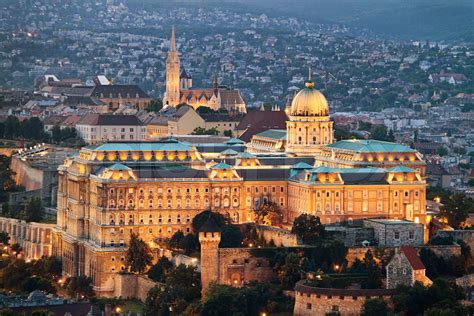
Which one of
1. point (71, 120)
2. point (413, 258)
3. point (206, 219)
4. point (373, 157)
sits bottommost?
point (413, 258)

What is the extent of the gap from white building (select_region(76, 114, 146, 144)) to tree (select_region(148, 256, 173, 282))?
4800 cm

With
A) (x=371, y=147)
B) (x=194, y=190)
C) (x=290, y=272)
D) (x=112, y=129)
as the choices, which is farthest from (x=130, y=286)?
(x=112, y=129)

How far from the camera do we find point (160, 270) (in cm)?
9950

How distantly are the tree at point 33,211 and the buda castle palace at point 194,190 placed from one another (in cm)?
557

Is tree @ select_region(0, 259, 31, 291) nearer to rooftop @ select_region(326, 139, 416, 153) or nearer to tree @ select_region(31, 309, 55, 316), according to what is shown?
tree @ select_region(31, 309, 55, 316)

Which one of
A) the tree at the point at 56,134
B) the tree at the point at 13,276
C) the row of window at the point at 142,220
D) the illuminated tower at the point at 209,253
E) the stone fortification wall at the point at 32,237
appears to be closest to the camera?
the illuminated tower at the point at 209,253

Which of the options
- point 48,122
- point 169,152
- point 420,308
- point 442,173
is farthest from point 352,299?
point 48,122

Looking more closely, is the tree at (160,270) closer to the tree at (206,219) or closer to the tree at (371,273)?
the tree at (206,219)

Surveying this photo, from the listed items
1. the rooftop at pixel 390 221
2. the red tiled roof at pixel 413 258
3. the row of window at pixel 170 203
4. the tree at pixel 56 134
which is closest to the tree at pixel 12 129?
the tree at pixel 56 134

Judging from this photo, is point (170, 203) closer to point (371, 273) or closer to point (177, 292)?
point (177, 292)

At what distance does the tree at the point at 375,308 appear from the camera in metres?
87.1

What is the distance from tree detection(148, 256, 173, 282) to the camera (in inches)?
3895

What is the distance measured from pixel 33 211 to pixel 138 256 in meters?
20.0

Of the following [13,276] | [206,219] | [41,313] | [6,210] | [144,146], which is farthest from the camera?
[6,210]
